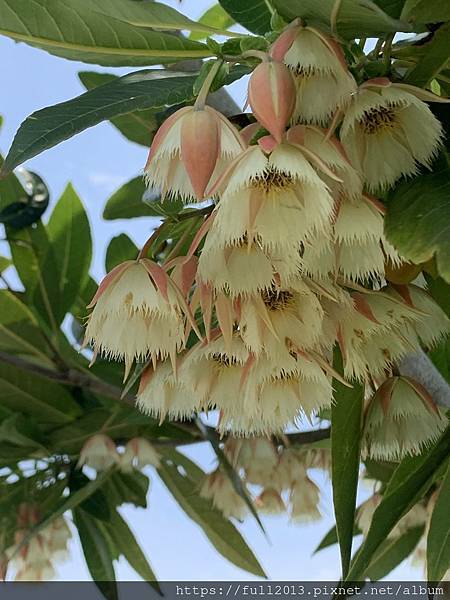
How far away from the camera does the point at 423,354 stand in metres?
0.91

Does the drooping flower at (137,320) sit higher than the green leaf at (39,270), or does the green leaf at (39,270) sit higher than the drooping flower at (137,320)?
the green leaf at (39,270)

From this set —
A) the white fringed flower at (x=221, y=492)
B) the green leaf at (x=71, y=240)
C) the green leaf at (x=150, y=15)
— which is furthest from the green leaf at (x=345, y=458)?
the green leaf at (x=71, y=240)

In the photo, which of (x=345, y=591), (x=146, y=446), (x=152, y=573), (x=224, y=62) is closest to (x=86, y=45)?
(x=224, y=62)

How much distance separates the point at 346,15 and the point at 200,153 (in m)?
0.16

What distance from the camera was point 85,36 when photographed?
716 millimetres

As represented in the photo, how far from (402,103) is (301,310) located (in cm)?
17

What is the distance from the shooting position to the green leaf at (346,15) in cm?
58

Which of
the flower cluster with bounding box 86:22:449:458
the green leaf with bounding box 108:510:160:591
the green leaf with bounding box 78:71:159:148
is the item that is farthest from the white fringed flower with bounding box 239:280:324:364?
the green leaf with bounding box 108:510:160:591

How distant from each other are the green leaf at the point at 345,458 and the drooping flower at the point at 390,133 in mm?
253

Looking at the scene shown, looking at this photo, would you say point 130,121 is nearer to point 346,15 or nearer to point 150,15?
point 150,15

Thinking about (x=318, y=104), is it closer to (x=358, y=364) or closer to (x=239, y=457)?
(x=358, y=364)

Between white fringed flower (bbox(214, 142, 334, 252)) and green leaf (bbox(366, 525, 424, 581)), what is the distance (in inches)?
48.7

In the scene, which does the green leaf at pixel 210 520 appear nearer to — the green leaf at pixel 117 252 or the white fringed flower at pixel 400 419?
the green leaf at pixel 117 252

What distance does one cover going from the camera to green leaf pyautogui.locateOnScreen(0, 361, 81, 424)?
69.4 inches
